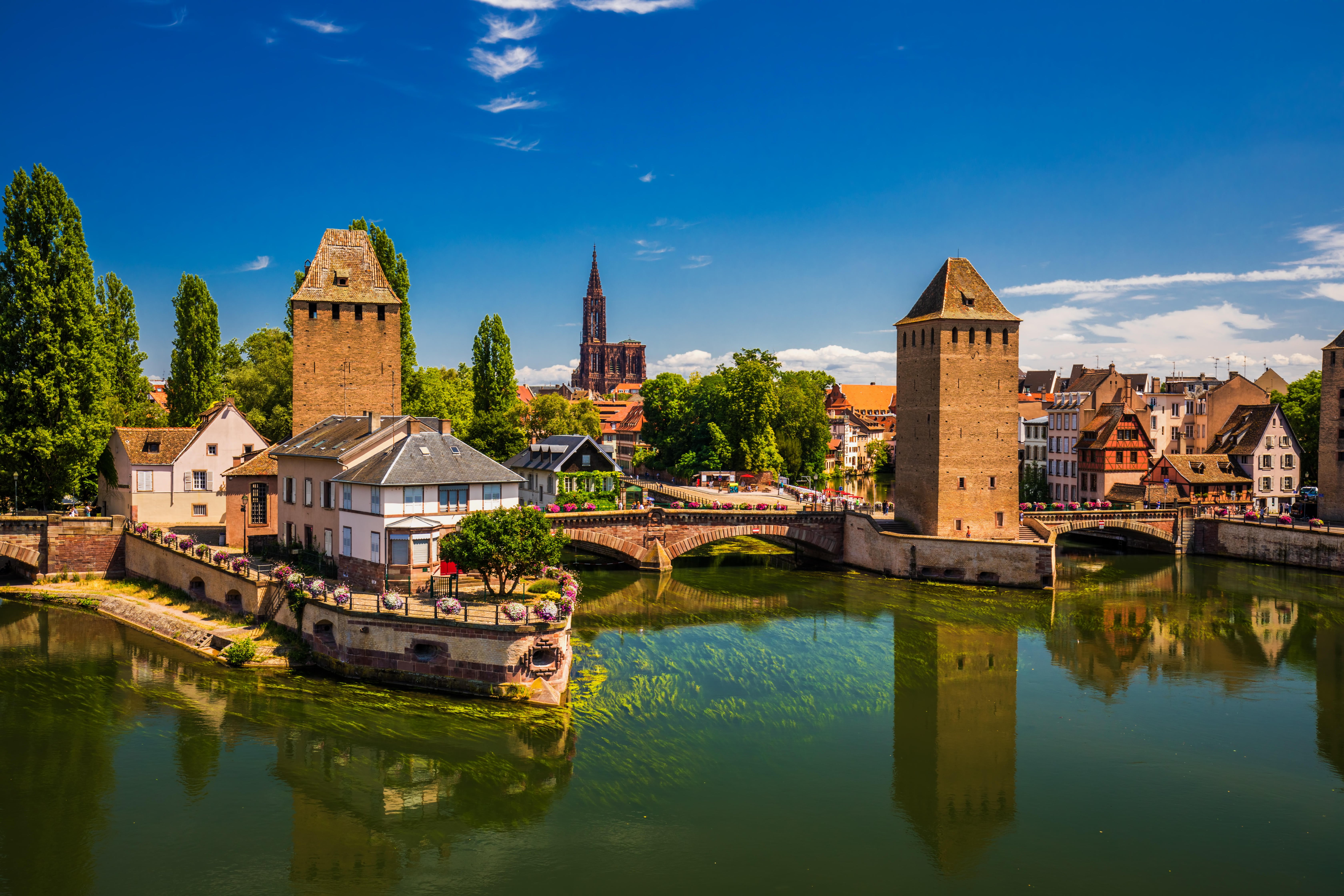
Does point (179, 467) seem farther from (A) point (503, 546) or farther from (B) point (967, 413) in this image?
(B) point (967, 413)

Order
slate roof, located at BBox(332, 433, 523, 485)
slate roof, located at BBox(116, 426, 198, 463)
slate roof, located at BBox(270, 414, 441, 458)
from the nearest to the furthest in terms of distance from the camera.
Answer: slate roof, located at BBox(332, 433, 523, 485) < slate roof, located at BBox(270, 414, 441, 458) < slate roof, located at BBox(116, 426, 198, 463)

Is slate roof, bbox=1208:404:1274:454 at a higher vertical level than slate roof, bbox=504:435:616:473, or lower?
higher

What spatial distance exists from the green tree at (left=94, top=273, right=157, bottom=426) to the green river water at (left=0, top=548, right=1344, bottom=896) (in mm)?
33970

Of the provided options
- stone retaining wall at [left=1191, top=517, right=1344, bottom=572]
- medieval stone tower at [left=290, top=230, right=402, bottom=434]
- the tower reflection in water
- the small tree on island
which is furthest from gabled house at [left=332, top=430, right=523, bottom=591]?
stone retaining wall at [left=1191, top=517, right=1344, bottom=572]

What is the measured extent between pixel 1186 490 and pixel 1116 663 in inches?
1515

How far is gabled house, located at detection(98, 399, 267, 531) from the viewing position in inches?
2016

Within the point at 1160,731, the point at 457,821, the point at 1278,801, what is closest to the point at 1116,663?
the point at 1160,731

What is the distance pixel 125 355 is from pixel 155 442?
25823mm

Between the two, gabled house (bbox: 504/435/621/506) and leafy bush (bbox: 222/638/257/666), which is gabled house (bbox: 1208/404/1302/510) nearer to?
gabled house (bbox: 504/435/621/506)

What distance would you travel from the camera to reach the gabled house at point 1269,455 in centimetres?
7031

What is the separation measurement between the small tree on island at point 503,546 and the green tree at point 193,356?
40.1 meters

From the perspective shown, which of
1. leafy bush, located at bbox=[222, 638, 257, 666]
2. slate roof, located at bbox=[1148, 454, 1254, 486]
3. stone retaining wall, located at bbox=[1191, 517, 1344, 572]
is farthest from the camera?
slate roof, located at bbox=[1148, 454, 1254, 486]

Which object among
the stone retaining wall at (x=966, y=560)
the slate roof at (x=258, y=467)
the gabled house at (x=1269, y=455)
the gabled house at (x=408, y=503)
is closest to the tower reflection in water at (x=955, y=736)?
the stone retaining wall at (x=966, y=560)

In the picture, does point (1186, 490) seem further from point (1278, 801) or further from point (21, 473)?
point (21, 473)
